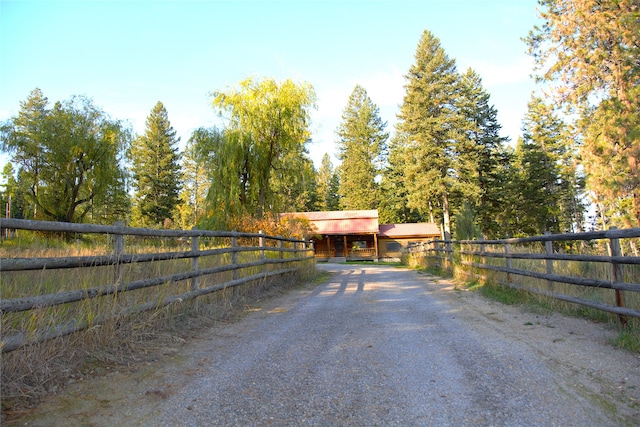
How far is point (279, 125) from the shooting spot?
1750 cm

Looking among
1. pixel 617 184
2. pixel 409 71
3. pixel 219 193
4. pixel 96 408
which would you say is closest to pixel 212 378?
pixel 96 408

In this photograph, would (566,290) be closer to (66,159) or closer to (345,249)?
(66,159)

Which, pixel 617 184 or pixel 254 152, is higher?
pixel 254 152

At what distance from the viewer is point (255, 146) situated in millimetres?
17547

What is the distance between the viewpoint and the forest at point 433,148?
15742 mm

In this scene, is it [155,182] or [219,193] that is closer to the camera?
[219,193]

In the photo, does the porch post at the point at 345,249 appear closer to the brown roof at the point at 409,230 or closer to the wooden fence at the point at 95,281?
the brown roof at the point at 409,230

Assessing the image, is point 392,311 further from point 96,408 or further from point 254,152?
point 254,152

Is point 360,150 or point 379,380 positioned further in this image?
point 360,150

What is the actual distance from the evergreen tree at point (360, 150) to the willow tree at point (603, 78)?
34.7 metres

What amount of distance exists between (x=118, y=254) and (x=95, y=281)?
1.30 feet

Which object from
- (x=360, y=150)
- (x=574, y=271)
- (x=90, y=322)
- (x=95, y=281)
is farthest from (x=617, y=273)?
(x=360, y=150)

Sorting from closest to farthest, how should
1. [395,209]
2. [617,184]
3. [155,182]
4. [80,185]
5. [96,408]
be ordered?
[96,408], [617,184], [80,185], [155,182], [395,209]

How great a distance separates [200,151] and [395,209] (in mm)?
38694
